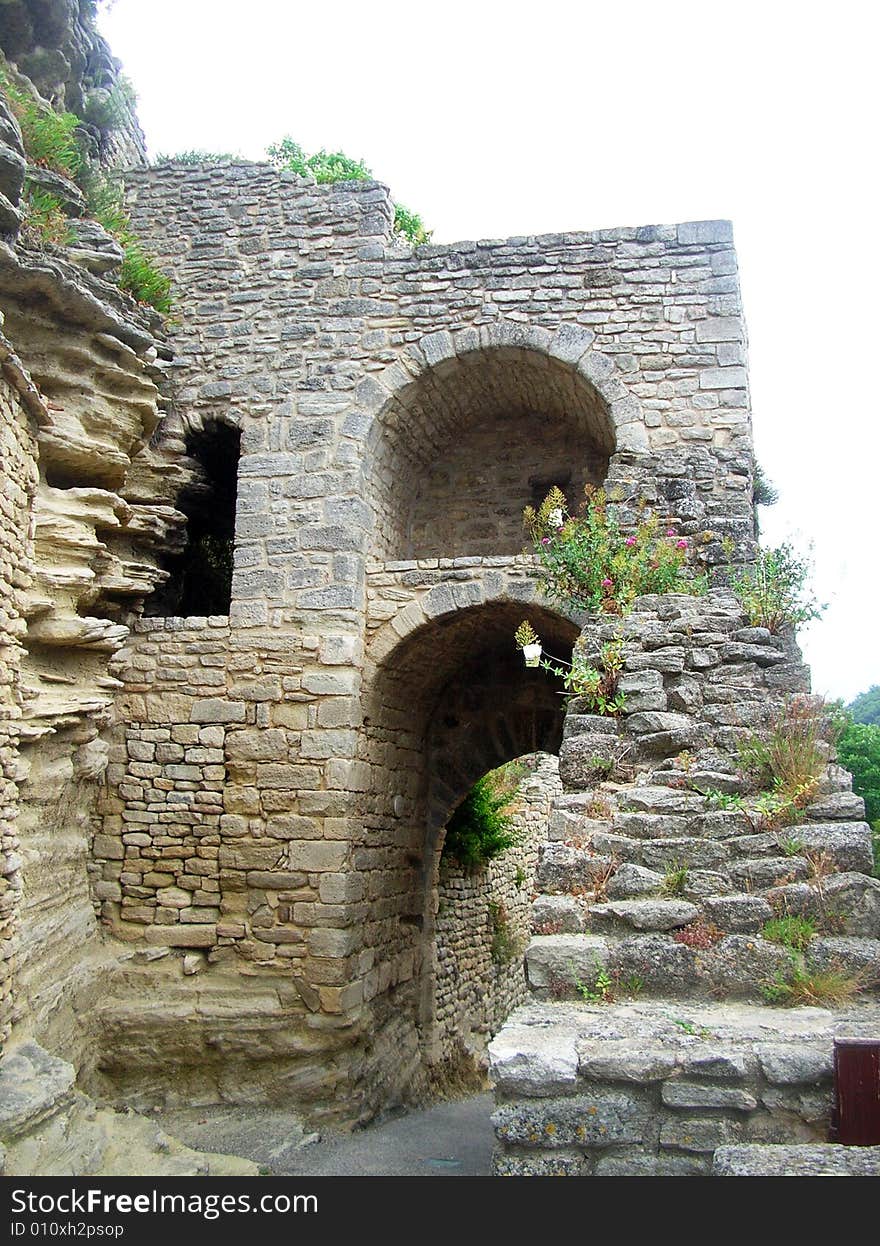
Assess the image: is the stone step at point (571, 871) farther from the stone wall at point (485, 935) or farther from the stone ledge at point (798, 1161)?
the stone wall at point (485, 935)

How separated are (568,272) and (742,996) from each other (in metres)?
5.75

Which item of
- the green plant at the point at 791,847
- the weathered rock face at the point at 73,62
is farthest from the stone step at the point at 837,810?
the weathered rock face at the point at 73,62

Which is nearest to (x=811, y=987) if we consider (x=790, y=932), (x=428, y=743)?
(x=790, y=932)

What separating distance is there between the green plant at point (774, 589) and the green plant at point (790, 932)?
1939mm

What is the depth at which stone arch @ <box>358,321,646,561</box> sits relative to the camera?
755cm

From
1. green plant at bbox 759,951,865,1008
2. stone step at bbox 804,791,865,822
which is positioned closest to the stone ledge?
green plant at bbox 759,951,865,1008

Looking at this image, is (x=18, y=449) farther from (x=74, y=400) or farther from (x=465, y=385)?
(x=465, y=385)

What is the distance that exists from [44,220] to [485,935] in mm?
7753

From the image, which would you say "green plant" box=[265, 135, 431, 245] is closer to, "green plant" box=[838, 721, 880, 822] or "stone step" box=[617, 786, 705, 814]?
"stone step" box=[617, 786, 705, 814]

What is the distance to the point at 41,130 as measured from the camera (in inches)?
268

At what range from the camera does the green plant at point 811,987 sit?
11.2ft

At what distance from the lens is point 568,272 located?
7672 millimetres

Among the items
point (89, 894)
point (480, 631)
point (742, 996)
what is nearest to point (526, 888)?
point (480, 631)

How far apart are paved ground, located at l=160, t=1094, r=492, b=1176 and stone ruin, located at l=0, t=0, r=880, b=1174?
19cm
